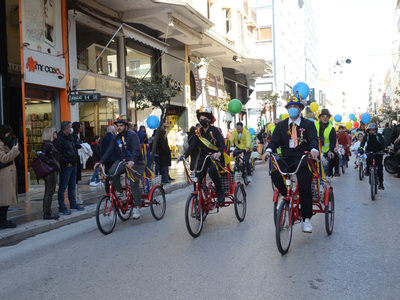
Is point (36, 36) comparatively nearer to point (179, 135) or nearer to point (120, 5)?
point (120, 5)

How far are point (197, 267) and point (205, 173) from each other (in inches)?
84.1

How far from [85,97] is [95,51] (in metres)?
3.38

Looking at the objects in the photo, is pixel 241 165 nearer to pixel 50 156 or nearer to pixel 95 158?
pixel 95 158

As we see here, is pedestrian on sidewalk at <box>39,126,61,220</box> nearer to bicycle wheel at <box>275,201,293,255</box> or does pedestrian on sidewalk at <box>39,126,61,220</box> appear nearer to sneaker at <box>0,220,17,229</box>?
sneaker at <box>0,220,17,229</box>

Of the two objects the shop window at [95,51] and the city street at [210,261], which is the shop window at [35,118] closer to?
the shop window at [95,51]

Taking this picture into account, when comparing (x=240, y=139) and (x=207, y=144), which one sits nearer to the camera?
(x=207, y=144)

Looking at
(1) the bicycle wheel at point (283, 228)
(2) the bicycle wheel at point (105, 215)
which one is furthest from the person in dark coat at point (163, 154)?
(1) the bicycle wheel at point (283, 228)

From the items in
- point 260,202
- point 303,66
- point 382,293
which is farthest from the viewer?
point 303,66

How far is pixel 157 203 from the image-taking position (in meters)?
7.92

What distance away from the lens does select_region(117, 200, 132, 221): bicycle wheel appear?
7425mm

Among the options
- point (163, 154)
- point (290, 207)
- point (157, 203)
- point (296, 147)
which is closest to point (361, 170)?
point (163, 154)

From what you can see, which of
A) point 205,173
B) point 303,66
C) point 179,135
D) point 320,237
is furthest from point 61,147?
point 303,66

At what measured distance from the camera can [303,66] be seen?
72562 mm

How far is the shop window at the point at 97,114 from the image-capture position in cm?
1538
